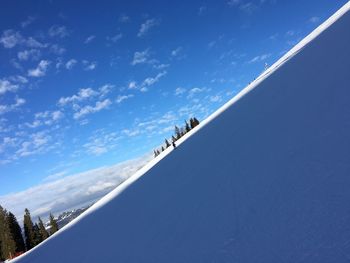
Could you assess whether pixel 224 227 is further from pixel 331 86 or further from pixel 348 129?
pixel 331 86

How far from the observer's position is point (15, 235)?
6944 centimetres

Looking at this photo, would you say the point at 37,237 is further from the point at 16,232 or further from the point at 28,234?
the point at 16,232

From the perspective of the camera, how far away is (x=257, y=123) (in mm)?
14602

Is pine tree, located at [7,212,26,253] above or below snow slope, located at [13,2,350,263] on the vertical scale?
above

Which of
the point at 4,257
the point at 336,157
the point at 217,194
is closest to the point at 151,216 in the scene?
the point at 217,194

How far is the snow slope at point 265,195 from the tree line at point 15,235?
51.1m

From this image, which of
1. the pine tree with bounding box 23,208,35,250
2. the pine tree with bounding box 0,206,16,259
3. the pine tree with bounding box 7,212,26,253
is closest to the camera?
the pine tree with bounding box 0,206,16,259

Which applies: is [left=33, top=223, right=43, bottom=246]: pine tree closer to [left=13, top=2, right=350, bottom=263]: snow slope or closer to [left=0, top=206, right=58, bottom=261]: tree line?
[left=0, top=206, right=58, bottom=261]: tree line

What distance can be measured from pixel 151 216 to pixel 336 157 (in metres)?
8.01

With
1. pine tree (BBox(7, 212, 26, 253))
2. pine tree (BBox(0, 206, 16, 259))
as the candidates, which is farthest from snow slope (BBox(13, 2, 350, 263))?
pine tree (BBox(7, 212, 26, 253))

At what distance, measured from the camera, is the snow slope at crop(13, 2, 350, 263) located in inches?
251

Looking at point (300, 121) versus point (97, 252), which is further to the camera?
point (97, 252)

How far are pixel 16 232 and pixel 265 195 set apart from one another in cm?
7552

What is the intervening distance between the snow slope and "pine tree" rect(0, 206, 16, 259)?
5035 centimetres
